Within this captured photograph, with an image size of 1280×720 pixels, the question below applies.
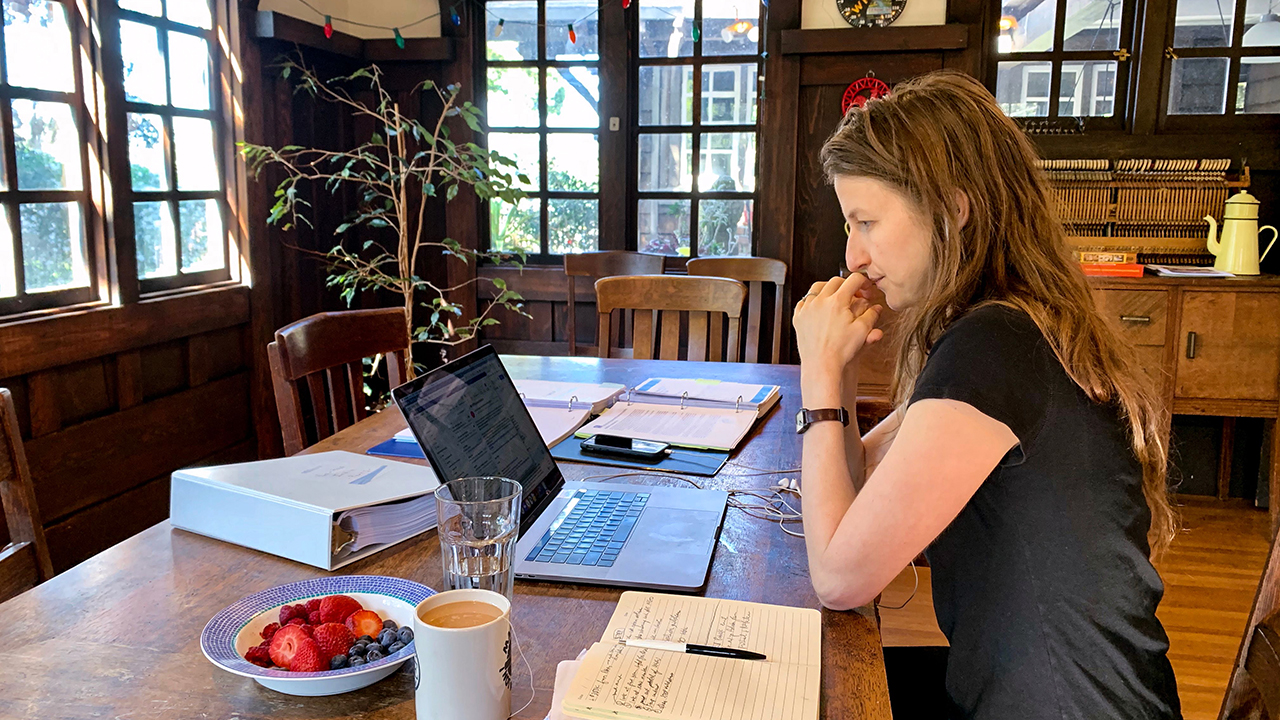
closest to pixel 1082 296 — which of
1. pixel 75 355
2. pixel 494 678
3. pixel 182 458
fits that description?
pixel 494 678

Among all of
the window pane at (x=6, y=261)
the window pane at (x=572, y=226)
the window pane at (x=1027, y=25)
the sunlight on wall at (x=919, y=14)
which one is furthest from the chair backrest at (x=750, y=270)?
the window pane at (x=6, y=261)

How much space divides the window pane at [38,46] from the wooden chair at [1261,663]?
3.00 meters

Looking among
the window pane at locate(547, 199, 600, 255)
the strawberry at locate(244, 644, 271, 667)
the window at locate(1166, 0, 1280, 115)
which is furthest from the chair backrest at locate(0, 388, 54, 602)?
the window at locate(1166, 0, 1280, 115)

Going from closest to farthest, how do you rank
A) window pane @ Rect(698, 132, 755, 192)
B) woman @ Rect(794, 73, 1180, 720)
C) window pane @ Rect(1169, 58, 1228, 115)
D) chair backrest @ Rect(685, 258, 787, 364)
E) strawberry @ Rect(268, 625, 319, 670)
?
strawberry @ Rect(268, 625, 319, 670), woman @ Rect(794, 73, 1180, 720), chair backrest @ Rect(685, 258, 787, 364), window pane @ Rect(1169, 58, 1228, 115), window pane @ Rect(698, 132, 755, 192)

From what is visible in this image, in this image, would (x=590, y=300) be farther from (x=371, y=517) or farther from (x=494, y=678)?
(x=494, y=678)

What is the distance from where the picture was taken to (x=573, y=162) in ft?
13.6

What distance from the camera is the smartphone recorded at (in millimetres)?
1599

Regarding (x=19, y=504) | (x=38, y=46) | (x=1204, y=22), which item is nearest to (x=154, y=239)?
(x=38, y=46)

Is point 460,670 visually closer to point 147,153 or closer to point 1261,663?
point 1261,663

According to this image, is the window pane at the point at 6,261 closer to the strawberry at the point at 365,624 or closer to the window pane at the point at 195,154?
the window pane at the point at 195,154

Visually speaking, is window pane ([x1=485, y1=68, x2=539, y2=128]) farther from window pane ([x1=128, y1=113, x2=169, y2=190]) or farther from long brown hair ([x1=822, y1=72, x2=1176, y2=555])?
long brown hair ([x1=822, y1=72, x2=1176, y2=555])

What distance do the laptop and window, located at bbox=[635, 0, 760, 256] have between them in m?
2.79

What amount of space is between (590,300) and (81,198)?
2.01 metres

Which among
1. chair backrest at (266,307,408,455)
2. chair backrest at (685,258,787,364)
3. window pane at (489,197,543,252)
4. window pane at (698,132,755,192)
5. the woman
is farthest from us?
window pane at (489,197,543,252)
